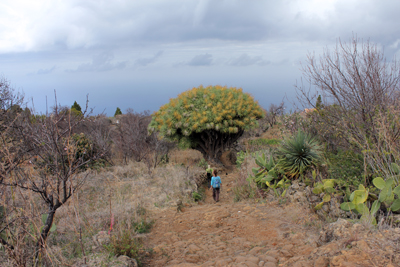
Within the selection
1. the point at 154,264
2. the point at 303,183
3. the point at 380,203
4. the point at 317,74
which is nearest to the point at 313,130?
the point at 317,74

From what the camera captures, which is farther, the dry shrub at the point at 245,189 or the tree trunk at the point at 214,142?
the tree trunk at the point at 214,142

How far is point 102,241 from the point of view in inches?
178

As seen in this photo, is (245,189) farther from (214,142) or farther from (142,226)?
(214,142)

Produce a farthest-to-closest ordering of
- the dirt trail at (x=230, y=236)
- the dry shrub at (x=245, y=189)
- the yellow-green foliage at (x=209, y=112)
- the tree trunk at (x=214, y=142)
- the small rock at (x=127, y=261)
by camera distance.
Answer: the tree trunk at (x=214, y=142)
the yellow-green foliage at (x=209, y=112)
the dry shrub at (x=245, y=189)
the dirt trail at (x=230, y=236)
the small rock at (x=127, y=261)

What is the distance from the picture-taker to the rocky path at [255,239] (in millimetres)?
3645

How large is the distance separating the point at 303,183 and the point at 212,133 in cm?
668

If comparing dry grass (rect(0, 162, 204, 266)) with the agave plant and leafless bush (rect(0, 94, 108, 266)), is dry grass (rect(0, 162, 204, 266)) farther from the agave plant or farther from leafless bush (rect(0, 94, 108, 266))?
the agave plant

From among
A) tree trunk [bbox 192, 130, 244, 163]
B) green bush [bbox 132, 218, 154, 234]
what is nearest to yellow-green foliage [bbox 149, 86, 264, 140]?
tree trunk [bbox 192, 130, 244, 163]

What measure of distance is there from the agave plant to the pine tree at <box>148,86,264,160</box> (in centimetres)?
498

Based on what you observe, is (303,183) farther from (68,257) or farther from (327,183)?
(68,257)

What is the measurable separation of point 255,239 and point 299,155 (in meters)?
3.03

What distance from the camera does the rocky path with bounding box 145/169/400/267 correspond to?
3.64 m

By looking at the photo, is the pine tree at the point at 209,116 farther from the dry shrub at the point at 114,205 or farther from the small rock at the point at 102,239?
the small rock at the point at 102,239

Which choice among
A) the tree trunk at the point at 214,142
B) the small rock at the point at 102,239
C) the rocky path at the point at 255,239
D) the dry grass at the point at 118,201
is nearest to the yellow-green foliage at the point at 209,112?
the tree trunk at the point at 214,142
